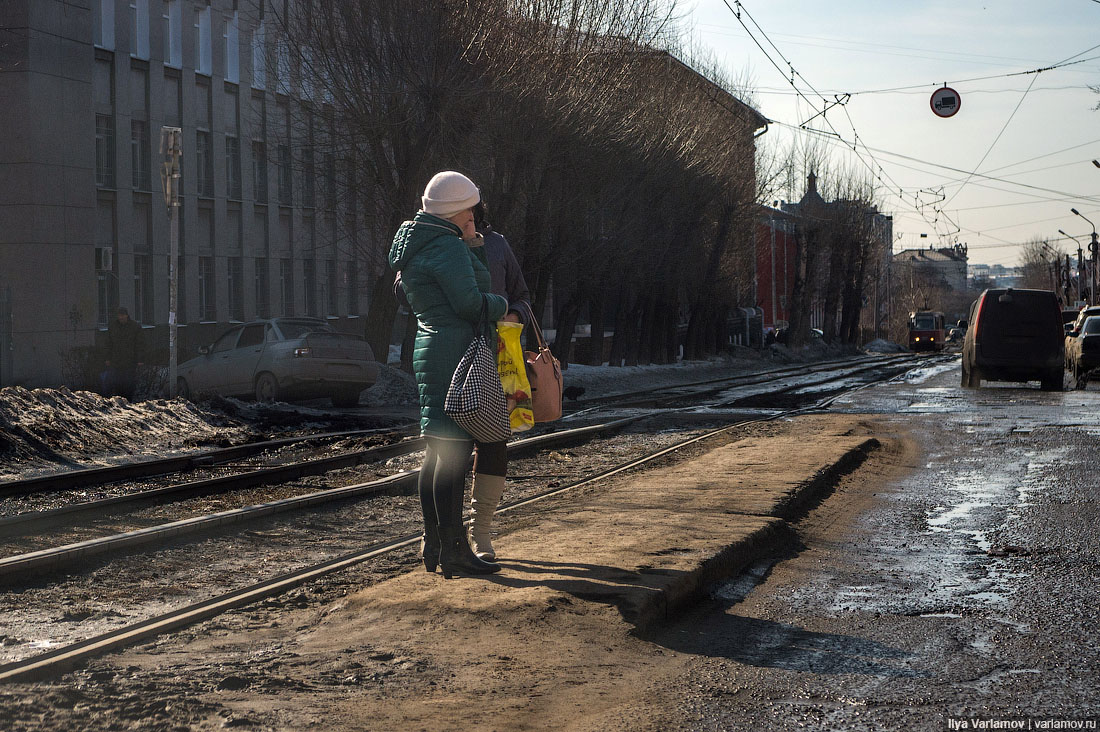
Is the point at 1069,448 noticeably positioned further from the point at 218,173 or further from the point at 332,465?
the point at 218,173

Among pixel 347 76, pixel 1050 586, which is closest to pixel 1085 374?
pixel 347 76

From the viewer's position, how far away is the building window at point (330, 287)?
131 ft

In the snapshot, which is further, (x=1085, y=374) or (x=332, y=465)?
(x=1085, y=374)

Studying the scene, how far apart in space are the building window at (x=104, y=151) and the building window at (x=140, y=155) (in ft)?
2.51

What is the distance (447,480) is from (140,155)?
28.5 metres

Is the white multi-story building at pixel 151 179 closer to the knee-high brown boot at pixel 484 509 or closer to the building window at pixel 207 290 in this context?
the building window at pixel 207 290

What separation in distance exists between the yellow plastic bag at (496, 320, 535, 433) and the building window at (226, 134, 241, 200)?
1228 inches

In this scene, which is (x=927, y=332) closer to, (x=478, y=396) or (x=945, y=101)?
(x=945, y=101)

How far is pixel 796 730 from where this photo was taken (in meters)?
3.46

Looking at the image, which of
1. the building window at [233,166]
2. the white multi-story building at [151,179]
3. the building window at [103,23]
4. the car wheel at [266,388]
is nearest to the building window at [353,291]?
the white multi-story building at [151,179]

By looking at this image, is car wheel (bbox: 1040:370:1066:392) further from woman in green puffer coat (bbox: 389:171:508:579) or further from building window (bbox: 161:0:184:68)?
building window (bbox: 161:0:184:68)

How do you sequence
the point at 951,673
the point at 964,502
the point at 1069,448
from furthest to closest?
the point at 1069,448 → the point at 964,502 → the point at 951,673

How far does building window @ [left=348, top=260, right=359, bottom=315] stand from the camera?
40750 mm

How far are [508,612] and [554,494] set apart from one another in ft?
13.7
